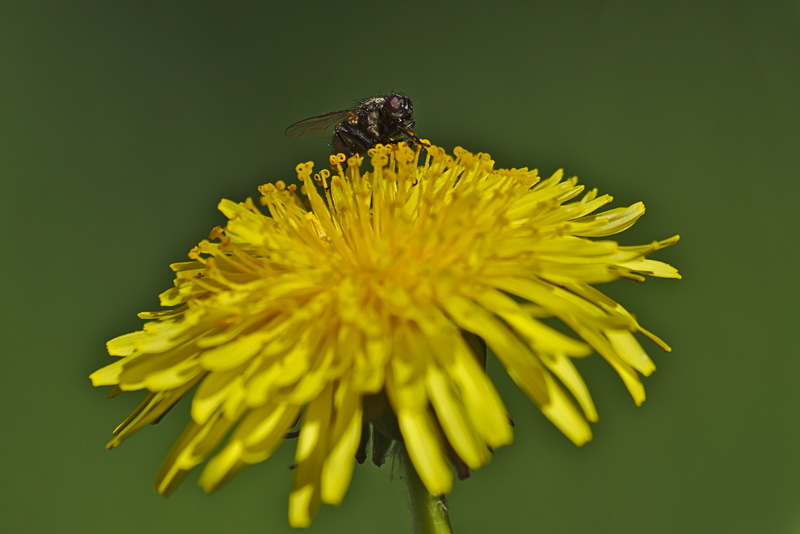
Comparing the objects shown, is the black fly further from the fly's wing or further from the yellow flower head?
the yellow flower head

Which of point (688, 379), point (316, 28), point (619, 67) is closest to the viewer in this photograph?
point (688, 379)

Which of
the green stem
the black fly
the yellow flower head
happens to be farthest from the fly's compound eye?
the green stem

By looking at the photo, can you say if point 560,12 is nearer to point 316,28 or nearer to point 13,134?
point 316,28

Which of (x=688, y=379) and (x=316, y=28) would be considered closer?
(x=688, y=379)

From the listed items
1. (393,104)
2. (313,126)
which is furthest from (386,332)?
(313,126)

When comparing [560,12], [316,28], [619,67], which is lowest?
[619,67]

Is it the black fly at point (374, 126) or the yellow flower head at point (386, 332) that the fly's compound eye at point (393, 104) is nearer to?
the black fly at point (374, 126)

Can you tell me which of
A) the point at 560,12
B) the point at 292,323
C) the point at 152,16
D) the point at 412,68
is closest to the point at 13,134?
the point at 152,16
